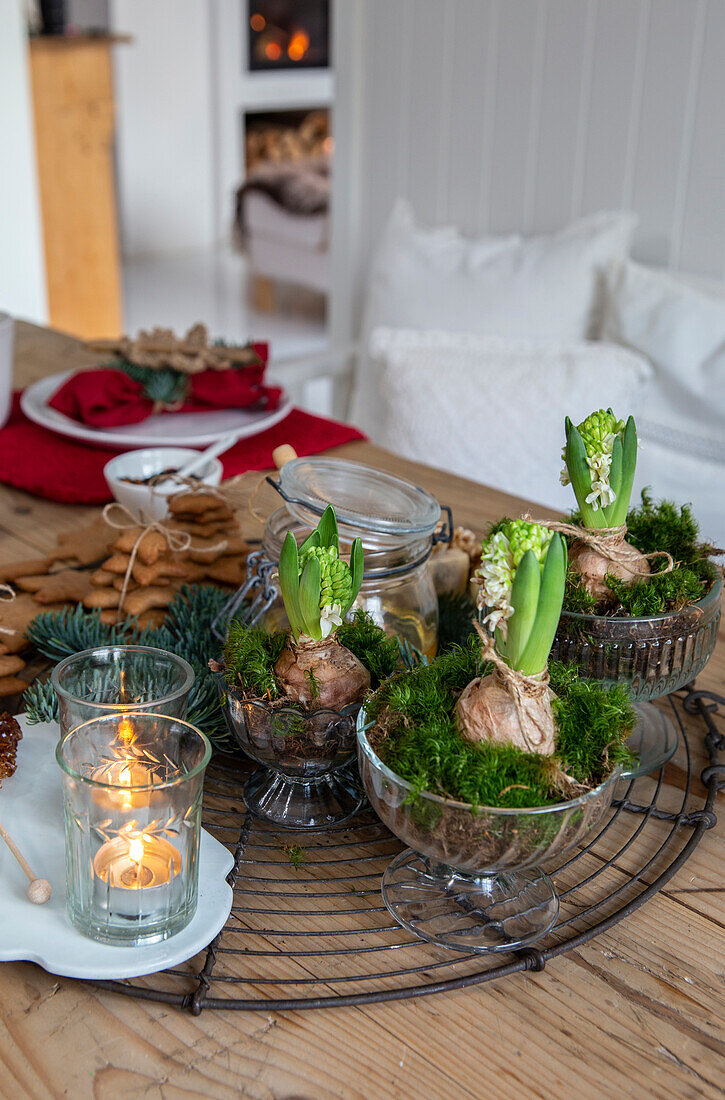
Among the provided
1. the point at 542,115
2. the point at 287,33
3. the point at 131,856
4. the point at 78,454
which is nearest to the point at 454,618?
the point at 131,856

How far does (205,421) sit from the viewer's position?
1.33 meters

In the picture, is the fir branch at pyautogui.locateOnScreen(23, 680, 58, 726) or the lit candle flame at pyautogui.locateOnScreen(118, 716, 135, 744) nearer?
the lit candle flame at pyautogui.locateOnScreen(118, 716, 135, 744)

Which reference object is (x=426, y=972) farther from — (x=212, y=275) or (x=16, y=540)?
(x=212, y=275)

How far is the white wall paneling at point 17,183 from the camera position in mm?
3355

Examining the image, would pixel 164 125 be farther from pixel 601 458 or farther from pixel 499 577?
pixel 499 577

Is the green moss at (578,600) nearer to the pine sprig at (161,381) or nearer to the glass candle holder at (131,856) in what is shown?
the glass candle holder at (131,856)

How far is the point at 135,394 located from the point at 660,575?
0.83 metres

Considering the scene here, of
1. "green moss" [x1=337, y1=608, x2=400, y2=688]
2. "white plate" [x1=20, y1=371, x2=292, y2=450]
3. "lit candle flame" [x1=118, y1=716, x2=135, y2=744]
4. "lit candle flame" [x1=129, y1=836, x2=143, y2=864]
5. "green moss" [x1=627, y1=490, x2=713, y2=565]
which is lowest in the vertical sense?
"white plate" [x1=20, y1=371, x2=292, y2=450]

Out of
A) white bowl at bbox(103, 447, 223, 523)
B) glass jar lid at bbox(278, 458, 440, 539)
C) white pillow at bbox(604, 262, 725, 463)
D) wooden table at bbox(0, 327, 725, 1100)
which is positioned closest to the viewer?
wooden table at bbox(0, 327, 725, 1100)

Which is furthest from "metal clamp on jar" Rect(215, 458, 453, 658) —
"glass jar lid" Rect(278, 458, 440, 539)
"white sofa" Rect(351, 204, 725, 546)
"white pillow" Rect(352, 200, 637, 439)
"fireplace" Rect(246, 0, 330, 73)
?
"fireplace" Rect(246, 0, 330, 73)

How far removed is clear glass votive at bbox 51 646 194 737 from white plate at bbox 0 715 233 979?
0.05 metres

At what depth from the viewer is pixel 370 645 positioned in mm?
661

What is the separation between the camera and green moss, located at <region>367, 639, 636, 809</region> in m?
0.51

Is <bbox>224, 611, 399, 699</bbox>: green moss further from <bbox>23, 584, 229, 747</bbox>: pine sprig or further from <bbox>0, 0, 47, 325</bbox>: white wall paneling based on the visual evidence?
<bbox>0, 0, 47, 325</bbox>: white wall paneling
